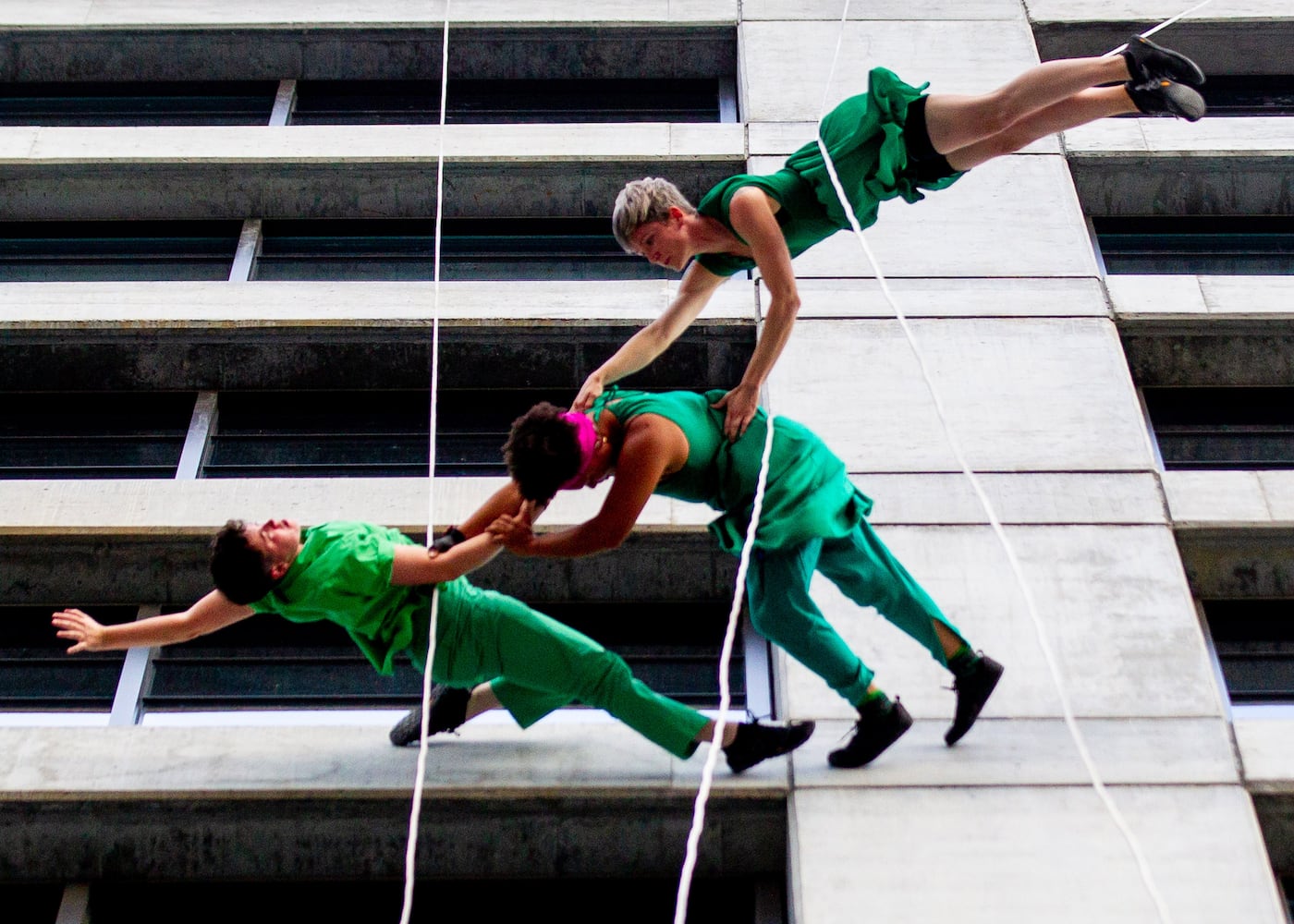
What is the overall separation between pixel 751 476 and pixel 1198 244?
450 cm

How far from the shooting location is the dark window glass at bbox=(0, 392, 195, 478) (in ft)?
24.4

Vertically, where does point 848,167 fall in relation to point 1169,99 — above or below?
below

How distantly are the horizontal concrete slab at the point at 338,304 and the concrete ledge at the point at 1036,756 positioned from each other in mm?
2729

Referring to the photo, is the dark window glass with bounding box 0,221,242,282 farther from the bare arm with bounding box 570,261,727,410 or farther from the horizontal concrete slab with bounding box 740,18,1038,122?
the bare arm with bounding box 570,261,727,410

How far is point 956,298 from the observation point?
23.7 ft

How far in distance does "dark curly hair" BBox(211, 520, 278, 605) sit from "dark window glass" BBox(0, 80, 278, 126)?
535 cm

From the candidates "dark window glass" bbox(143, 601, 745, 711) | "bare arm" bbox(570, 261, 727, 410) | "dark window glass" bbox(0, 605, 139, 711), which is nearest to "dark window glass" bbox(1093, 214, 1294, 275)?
"dark window glass" bbox(143, 601, 745, 711)

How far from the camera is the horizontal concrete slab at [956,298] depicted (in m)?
7.15

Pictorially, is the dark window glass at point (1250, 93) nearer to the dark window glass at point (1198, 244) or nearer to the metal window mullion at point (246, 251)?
the dark window glass at point (1198, 244)

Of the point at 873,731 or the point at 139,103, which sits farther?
the point at 139,103

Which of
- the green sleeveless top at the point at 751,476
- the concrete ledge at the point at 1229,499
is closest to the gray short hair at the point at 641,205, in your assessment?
the green sleeveless top at the point at 751,476

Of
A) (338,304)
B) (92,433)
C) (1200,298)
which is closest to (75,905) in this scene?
(92,433)

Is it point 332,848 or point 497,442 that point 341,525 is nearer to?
point 332,848

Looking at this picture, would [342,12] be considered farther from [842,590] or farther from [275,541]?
[842,590]
